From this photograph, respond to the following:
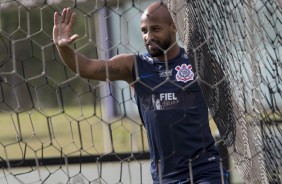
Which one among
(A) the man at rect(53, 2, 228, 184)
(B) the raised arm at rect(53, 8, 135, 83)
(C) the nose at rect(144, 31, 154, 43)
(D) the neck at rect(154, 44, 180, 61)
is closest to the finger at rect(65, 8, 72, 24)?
(B) the raised arm at rect(53, 8, 135, 83)

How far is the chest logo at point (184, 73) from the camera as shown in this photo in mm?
2902

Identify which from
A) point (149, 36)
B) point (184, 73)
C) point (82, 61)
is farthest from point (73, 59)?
point (184, 73)

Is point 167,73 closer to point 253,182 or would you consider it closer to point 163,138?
point 163,138

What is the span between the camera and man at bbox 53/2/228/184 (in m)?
2.87

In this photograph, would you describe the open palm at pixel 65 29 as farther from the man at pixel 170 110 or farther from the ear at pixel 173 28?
the ear at pixel 173 28

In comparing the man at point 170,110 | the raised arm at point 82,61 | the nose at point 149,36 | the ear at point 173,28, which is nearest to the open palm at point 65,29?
the raised arm at point 82,61

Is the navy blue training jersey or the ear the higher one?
the ear

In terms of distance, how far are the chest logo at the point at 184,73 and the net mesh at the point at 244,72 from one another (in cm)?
5

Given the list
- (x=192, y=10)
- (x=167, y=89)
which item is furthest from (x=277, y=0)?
(x=167, y=89)

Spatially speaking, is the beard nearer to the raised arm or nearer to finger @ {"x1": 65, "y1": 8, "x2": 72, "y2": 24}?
the raised arm

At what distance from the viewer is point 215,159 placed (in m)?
2.90

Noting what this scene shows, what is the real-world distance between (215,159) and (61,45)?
0.63 m

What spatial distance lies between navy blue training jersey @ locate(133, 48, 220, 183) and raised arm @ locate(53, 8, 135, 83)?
6 centimetres

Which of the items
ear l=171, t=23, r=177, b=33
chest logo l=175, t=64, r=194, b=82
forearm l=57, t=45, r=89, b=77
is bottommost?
chest logo l=175, t=64, r=194, b=82
